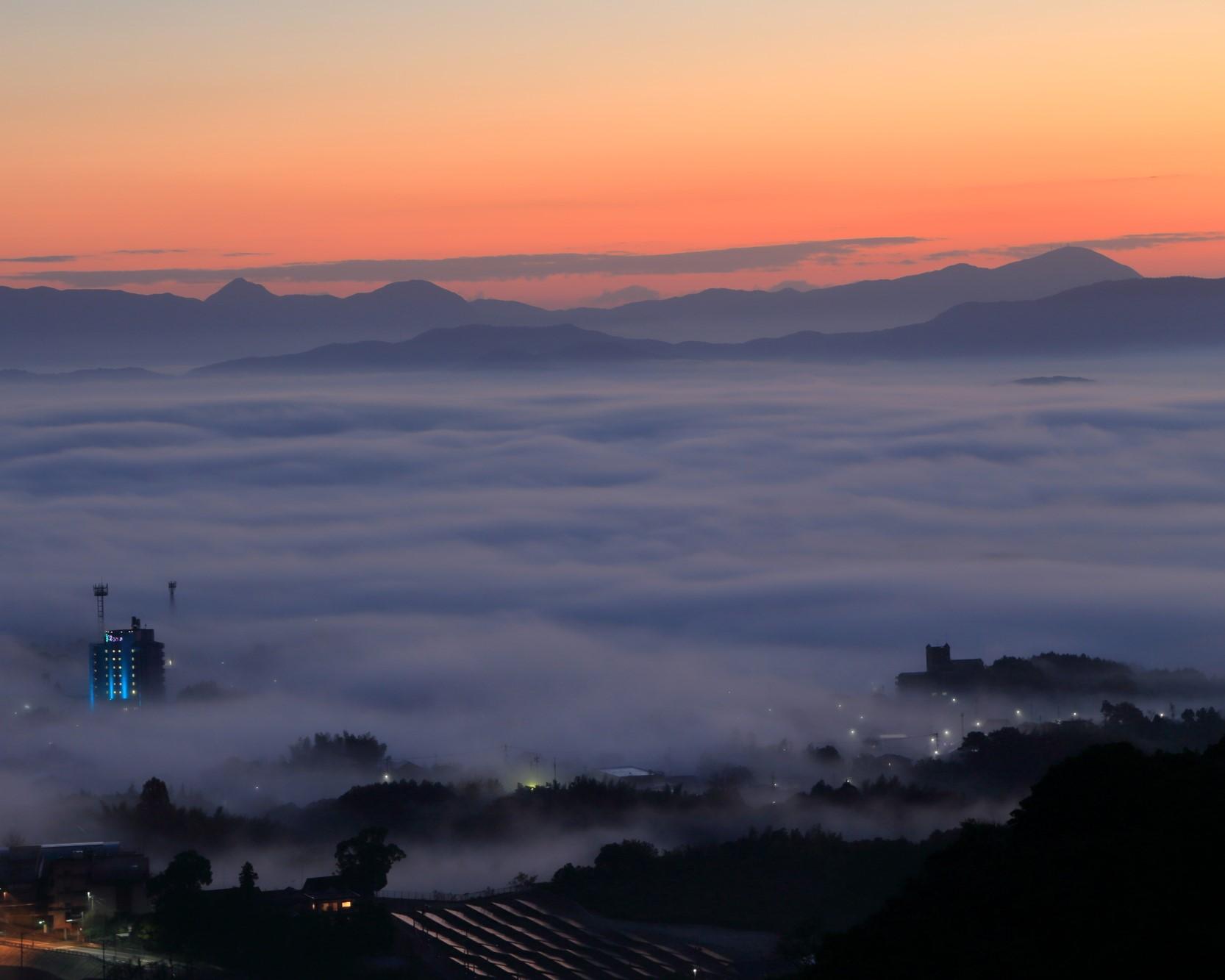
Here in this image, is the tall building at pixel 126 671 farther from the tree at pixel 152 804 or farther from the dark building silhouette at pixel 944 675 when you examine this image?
the dark building silhouette at pixel 944 675

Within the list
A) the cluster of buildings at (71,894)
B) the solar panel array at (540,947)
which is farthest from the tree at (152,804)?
the solar panel array at (540,947)

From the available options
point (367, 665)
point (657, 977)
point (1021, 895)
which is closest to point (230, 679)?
point (367, 665)

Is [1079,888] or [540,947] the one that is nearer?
[1079,888]

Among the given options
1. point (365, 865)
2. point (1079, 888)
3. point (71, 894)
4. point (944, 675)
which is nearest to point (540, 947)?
point (365, 865)

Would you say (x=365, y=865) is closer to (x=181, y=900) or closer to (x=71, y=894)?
(x=181, y=900)

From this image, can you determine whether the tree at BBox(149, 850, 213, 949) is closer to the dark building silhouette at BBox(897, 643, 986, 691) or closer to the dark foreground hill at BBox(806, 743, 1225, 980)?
the dark foreground hill at BBox(806, 743, 1225, 980)

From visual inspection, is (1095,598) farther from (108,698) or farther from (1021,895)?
(1021,895)
